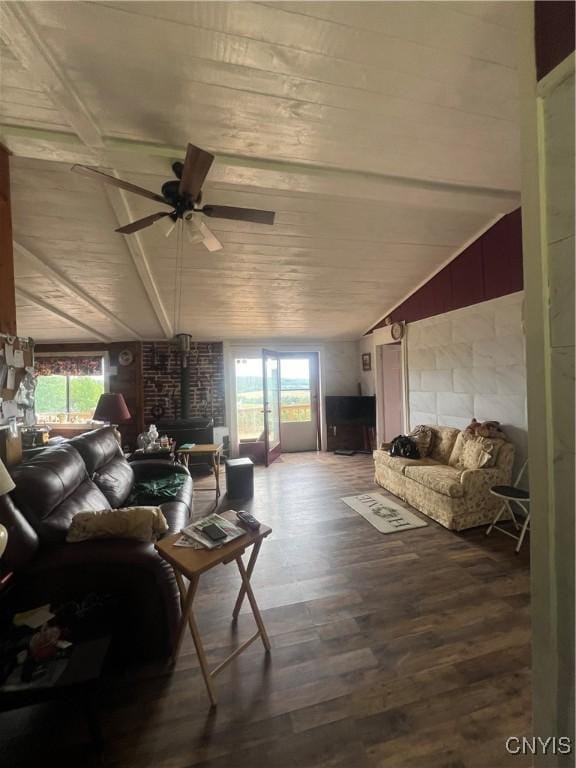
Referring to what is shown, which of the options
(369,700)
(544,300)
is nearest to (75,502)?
(369,700)

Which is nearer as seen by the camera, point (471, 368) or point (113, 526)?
point (113, 526)

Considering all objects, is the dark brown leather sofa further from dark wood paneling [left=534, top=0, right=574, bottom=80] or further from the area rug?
dark wood paneling [left=534, top=0, right=574, bottom=80]

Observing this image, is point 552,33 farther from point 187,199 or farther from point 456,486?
point 456,486

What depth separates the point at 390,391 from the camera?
5.55 m

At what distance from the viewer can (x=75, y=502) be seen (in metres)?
2.05

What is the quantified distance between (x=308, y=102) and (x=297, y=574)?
9.82ft

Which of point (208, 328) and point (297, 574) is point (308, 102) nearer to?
point (297, 574)

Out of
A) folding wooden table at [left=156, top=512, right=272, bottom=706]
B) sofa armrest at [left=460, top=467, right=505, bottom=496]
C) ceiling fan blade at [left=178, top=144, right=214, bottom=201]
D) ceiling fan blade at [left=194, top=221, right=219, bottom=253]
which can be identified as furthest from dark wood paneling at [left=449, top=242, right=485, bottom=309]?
folding wooden table at [left=156, top=512, right=272, bottom=706]

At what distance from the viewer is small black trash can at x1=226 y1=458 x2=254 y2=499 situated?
399 centimetres

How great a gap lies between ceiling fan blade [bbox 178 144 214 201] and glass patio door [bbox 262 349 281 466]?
11.8 ft

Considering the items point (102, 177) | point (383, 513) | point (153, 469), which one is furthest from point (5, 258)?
point (383, 513)

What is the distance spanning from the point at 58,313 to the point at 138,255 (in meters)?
2.21

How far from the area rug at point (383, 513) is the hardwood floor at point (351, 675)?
0.44 meters

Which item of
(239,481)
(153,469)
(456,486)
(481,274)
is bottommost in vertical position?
(239,481)
